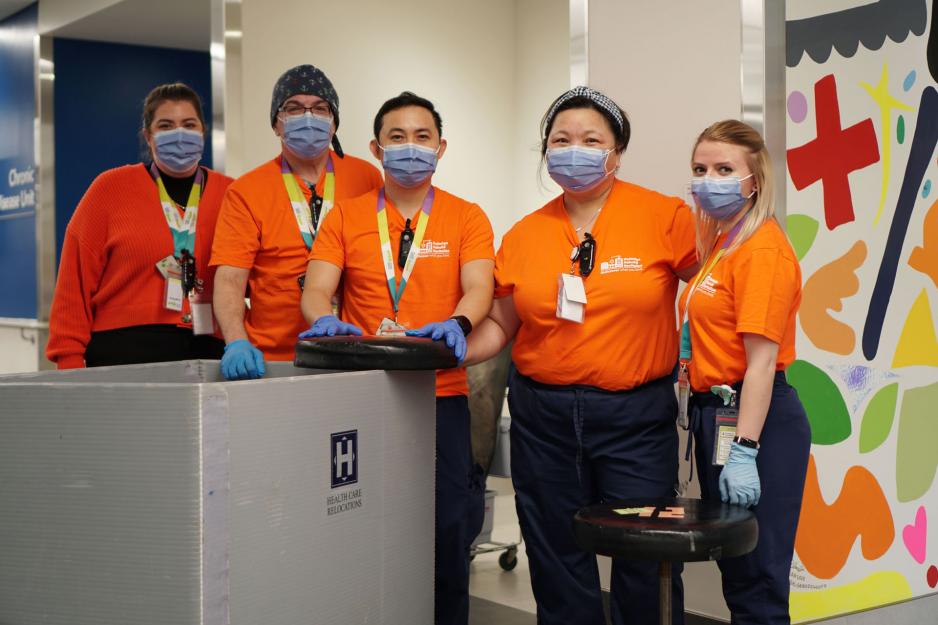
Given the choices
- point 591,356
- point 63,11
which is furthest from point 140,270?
point 63,11

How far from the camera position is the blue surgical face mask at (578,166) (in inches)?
94.8

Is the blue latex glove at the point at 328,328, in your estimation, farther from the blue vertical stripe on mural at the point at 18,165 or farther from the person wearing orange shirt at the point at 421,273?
the blue vertical stripe on mural at the point at 18,165

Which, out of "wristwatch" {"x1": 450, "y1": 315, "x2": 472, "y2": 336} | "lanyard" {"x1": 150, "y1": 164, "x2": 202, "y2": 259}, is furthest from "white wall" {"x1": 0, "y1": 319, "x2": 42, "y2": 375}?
"wristwatch" {"x1": 450, "y1": 315, "x2": 472, "y2": 336}

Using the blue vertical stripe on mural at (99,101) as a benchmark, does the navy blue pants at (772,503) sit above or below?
below

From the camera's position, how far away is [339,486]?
1.79 meters

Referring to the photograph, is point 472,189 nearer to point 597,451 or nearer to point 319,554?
point 597,451

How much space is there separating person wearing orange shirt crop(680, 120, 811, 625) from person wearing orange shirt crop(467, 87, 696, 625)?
10 cm

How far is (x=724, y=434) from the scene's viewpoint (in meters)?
2.26

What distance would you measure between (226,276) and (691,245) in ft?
4.05

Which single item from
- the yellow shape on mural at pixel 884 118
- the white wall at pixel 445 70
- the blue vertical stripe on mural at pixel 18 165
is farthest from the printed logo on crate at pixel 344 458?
the blue vertical stripe on mural at pixel 18 165

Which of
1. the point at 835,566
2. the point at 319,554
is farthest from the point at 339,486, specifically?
the point at 835,566

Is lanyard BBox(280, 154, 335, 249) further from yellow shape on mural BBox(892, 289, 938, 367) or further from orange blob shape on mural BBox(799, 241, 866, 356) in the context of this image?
yellow shape on mural BBox(892, 289, 938, 367)

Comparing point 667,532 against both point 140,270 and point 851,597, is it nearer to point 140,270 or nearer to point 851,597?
point 851,597

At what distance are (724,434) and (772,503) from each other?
0.18m
